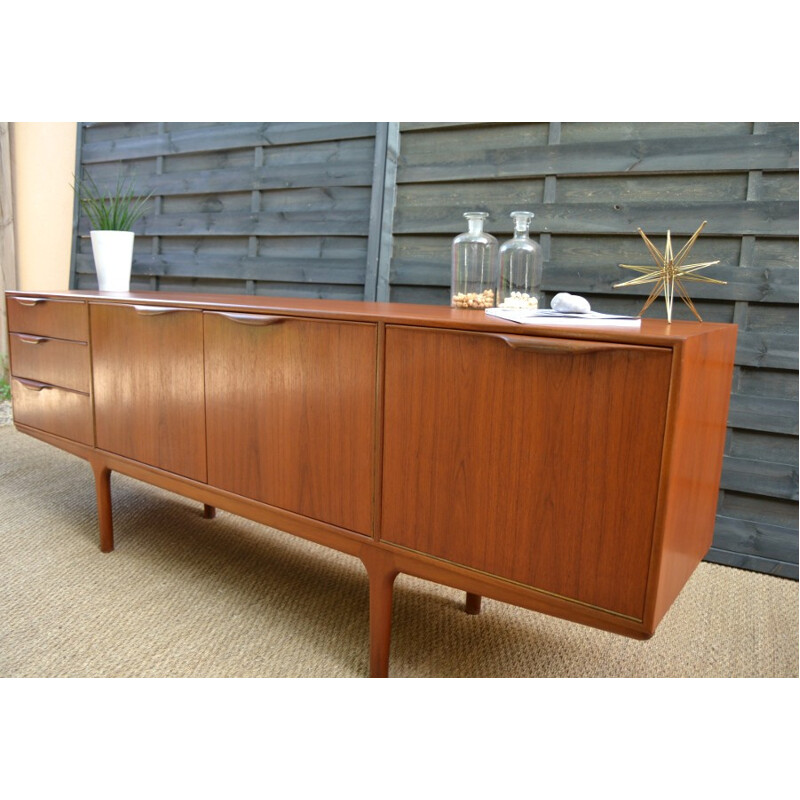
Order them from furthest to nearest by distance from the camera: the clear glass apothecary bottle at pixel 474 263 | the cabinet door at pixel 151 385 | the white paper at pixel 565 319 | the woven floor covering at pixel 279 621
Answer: the clear glass apothecary bottle at pixel 474 263, the cabinet door at pixel 151 385, the woven floor covering at pixel 279 621, the white paper at pixel 565 319

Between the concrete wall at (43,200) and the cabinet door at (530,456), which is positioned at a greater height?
the concrete wall at (43,200)

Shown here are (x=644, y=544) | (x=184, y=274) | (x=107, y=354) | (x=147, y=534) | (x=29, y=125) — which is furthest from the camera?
(x=29, y=125)

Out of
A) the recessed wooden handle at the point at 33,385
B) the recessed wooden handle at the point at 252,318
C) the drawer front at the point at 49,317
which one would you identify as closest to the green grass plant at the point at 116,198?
the drawer front at the point at 49,317

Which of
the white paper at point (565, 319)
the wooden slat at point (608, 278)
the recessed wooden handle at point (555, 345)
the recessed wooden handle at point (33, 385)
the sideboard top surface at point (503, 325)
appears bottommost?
the recessed wooden handle at point (33, 385)

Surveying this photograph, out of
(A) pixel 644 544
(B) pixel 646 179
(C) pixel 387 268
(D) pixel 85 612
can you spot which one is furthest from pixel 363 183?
(A) pixel 644 544

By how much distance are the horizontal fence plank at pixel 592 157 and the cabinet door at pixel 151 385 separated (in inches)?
43.6

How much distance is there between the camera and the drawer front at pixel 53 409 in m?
2.17

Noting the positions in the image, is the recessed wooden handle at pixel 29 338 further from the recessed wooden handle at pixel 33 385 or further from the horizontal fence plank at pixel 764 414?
the horizontal fence plank at pixel 764 414

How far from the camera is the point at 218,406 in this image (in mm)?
1738

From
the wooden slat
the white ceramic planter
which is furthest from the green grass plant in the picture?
the wooden slat

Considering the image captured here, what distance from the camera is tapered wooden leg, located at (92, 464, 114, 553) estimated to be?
7.09 ft

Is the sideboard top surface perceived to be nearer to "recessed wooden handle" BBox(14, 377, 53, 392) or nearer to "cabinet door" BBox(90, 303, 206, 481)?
"cabinet door" BBox(90, 303, 206, 481)

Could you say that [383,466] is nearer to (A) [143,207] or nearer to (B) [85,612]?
(B) [85,612]

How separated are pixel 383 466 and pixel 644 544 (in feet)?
1.76
